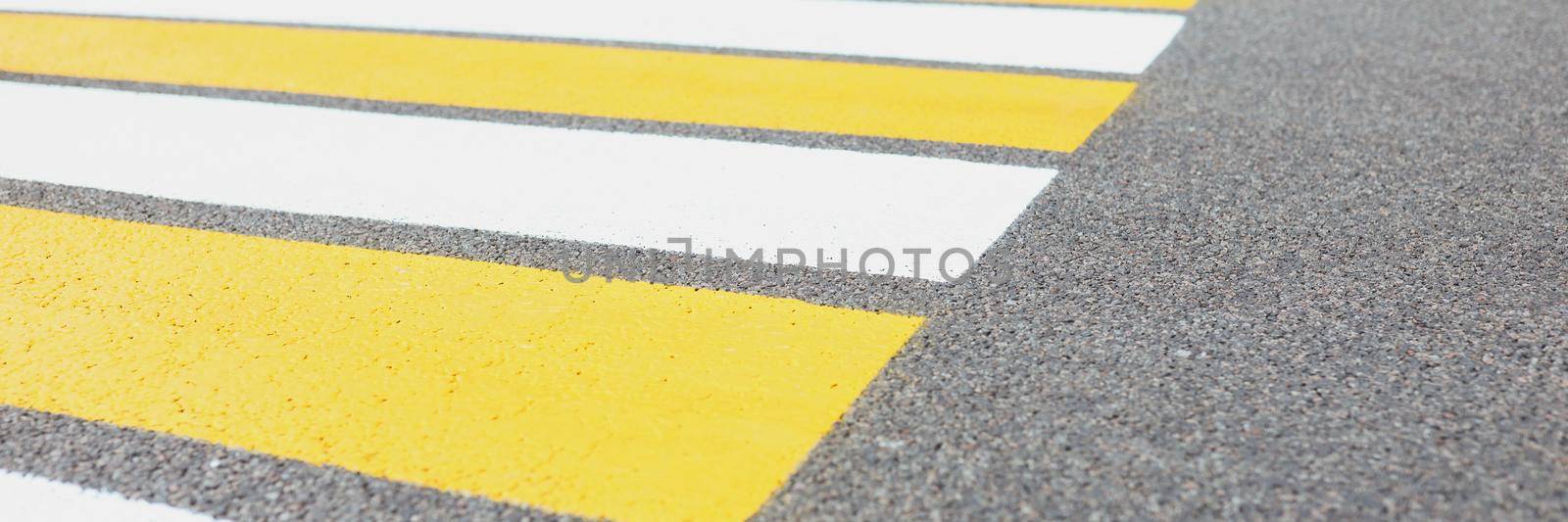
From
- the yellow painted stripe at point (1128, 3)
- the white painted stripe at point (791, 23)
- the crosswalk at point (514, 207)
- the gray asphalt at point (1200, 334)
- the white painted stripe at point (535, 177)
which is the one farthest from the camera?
the yellow painted stripe at point (1128, 3)

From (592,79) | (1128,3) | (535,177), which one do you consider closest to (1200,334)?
(535,177)

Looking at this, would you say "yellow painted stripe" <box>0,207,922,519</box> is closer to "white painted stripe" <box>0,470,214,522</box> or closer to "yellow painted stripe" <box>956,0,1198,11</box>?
"white painted stripe" <box>0,470,214,522</box>

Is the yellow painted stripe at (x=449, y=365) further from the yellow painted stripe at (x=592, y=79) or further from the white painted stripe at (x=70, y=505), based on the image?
the yellow painted stripe at (x=592, y=79)

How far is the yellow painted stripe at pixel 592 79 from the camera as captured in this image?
448 centimetres

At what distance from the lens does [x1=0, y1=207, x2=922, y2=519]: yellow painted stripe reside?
8.17 ft

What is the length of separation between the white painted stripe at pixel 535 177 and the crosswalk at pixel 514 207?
0.05 feet

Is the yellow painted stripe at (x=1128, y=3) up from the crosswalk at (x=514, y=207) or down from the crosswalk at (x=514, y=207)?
up

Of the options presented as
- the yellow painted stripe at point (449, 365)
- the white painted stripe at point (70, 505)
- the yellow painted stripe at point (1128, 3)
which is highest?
the yellow painted stripe at point (1128, 3)

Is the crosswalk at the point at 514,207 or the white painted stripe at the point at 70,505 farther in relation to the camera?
the crosswalk at the point at 514,207

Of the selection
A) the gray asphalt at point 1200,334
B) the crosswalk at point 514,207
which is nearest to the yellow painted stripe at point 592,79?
the crosswalk at point 514,207

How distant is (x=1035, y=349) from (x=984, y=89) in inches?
82.5

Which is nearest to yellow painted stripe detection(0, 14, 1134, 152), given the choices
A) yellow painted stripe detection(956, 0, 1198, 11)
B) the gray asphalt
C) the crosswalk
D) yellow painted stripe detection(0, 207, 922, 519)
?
the crosswalk

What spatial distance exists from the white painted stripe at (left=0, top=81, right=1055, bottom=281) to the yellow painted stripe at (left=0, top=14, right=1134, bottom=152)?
278mm

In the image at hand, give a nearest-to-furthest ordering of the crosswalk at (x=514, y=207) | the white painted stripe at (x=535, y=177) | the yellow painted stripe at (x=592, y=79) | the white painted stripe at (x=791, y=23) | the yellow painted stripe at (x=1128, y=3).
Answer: the crosswalk at (x=514, y=207)
the white painted stripe at (x=535, y=177)
the yellow painted stripe at (x=592, y=79)
the white painted stripe at (x=791, y=23)
the yellow painted stripe at (x=1128, y=3)
